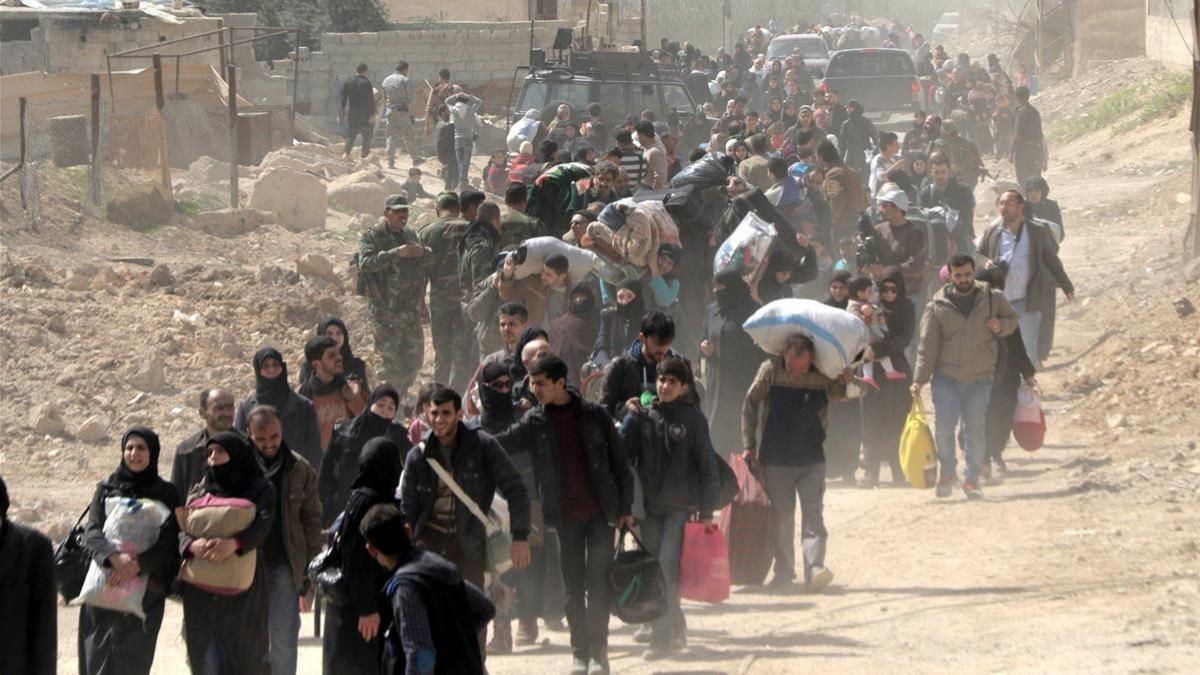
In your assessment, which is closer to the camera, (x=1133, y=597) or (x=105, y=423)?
(x=1133, y=597)

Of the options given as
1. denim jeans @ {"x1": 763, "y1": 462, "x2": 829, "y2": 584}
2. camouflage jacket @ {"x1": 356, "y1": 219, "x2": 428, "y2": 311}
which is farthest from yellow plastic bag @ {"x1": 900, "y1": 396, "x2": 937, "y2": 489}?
camouflage jacket @ {"x1": 356, "y1": 219, "x2": 428, "y2": 311}

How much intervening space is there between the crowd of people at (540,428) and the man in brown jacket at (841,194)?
0.10 feet

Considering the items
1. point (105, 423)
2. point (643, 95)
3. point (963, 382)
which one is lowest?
point (105, 423)

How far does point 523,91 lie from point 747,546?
43.2 feet

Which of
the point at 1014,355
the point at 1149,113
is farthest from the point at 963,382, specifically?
the point at 1149,113

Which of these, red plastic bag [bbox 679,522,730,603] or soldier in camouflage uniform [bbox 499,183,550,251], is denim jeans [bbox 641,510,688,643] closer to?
red plastic bag [bbox 679,522,730,603]

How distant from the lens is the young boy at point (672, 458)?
7629 millimetres

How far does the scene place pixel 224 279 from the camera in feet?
54.0

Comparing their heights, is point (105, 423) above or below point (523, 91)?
below

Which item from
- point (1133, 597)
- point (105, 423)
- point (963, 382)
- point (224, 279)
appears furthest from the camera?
point (224, 279)

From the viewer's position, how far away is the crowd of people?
6023mm

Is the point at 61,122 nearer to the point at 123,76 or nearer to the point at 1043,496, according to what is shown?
the point at 123,76

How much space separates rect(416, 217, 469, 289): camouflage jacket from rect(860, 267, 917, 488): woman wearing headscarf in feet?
9.22

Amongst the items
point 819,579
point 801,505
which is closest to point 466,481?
point 801,505
